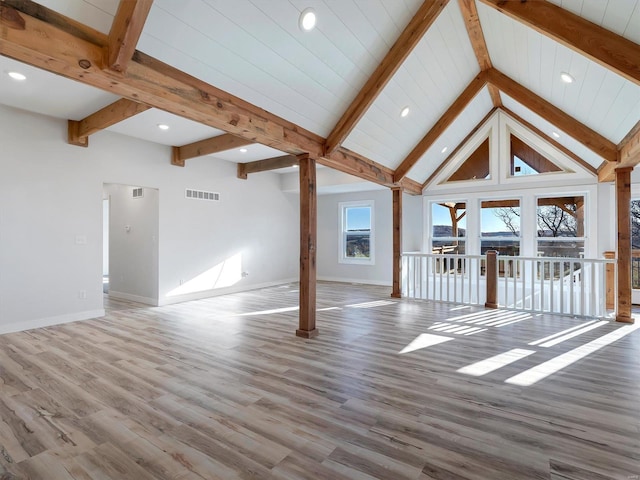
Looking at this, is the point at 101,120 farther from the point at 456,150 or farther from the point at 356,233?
the point at 456,150

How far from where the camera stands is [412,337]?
407cm

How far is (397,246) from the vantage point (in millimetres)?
6848

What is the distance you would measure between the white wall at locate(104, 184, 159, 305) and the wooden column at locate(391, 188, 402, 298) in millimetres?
4509

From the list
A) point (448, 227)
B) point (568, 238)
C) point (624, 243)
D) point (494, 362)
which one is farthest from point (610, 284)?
point (494, 362)

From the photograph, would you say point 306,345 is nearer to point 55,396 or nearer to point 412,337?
point 412,337

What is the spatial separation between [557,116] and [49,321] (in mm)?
7795

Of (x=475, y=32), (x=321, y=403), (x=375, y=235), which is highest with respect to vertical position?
(x=475, y=32)

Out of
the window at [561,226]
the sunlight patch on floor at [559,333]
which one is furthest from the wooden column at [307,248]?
the window at [561,226]

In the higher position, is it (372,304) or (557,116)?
(557,116)

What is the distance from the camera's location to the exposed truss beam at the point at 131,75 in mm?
1888

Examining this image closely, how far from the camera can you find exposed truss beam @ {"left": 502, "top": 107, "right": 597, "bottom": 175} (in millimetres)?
6137

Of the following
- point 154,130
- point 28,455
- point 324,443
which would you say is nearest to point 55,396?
point 28,455

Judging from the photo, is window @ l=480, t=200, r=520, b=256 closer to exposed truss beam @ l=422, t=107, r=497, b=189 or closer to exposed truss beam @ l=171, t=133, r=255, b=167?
exposed truss beam @ l=422, t=107, r=497, b=189

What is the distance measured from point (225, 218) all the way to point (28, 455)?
18.7 ft
